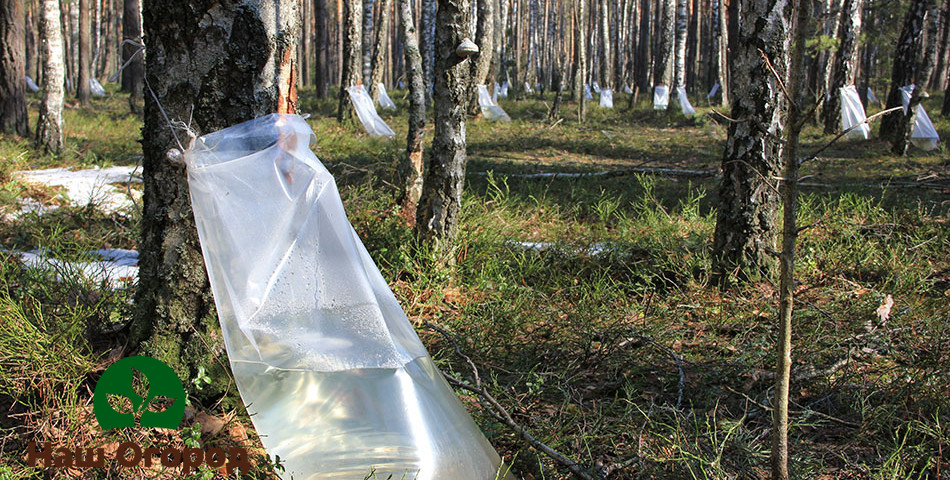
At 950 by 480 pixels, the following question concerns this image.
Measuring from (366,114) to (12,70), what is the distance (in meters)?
4.56

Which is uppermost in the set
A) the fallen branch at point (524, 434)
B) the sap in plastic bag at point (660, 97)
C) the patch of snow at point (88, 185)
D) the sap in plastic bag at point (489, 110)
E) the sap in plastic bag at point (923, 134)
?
the sap in plastic bag at point (660, 97)

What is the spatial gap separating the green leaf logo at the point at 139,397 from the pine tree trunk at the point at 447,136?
1999 millimetres

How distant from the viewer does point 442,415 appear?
1.80 m

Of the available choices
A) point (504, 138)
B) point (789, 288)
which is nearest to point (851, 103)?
point (504, 138)

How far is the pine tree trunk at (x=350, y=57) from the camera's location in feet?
36.2

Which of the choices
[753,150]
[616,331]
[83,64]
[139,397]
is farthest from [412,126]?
[83,64]

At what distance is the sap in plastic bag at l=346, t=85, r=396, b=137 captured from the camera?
10.3 metres

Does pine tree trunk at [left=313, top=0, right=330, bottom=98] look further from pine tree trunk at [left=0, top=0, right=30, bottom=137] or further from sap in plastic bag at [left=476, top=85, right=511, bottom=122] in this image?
pine tree trunk at [left=0, top=0, right=30, bottom=137]

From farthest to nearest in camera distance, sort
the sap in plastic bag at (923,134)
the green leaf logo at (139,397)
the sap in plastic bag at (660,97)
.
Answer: the sap in plastic bag at (660,97), the sap in plastic bag at (923,134), the green leaf logo at (139,397)

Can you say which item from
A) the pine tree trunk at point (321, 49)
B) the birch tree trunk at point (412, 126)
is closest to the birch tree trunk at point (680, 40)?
the pine tree trunk at point (321, 49)

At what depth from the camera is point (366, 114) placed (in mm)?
10516

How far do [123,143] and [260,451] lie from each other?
312 inches

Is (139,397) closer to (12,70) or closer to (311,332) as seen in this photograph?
(311,332)

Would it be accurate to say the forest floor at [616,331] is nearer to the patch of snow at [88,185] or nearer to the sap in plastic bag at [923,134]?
the patch of snow at [88,185]
